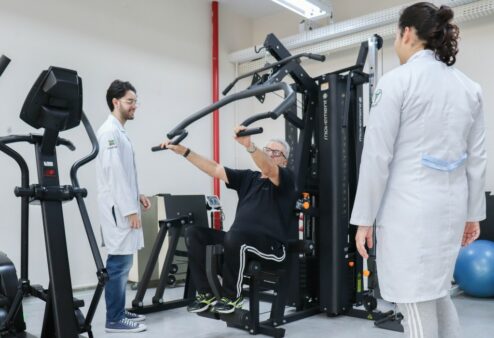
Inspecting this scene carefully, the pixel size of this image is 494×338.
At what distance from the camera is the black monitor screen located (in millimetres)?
2135

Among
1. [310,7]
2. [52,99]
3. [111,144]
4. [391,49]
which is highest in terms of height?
[310,7]

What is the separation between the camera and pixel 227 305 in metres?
2.99

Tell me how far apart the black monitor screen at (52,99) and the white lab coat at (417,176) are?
1.35 meters

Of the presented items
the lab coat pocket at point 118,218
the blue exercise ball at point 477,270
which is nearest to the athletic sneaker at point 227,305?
the lab coat pocket at point 118,218

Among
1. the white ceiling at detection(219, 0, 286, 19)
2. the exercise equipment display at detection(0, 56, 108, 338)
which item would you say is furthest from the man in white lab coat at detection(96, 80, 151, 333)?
the white ceiling at detection(219, 0, 286, 19)

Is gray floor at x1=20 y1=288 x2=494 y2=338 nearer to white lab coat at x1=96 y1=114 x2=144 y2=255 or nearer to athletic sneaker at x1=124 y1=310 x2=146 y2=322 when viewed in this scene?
athletic sneaker at x1=124 y1=310 x2=146 y2=322

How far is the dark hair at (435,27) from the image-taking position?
168 centimetres

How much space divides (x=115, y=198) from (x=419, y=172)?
2.22 meters

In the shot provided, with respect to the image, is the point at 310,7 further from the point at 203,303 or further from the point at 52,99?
the point at 52,99

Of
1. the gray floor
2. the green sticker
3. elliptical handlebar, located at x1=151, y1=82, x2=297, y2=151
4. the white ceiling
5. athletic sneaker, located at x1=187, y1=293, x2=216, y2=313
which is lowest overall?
the gray floor

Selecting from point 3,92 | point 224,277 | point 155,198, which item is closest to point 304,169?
point 224,277

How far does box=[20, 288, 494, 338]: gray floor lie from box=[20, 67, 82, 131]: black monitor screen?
168 cm

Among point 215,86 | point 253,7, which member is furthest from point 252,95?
point 253,7

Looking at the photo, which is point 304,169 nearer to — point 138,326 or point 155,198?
point 138,326
